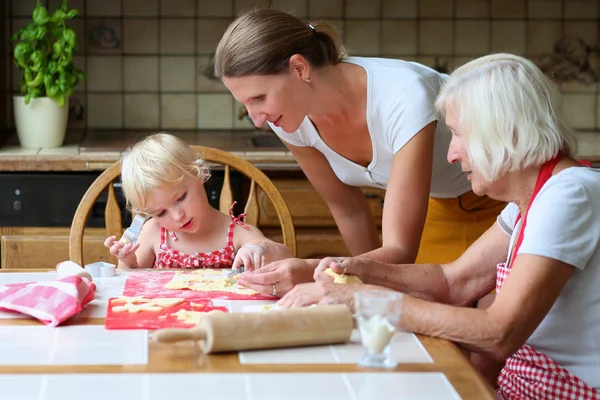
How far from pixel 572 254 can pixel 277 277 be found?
486 mm

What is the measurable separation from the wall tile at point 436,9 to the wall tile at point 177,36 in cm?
87

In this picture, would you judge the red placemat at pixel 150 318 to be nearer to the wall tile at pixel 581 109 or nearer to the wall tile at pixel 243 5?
the wall tile at pixel 243 5

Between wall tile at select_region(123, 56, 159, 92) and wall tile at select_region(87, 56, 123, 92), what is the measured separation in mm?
26

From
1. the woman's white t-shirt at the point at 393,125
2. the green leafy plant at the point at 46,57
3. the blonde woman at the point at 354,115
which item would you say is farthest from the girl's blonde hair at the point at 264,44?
the green leafy plant at the point at 46,57

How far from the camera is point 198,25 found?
3.31 metres

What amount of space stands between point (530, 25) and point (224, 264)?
1895 millimetres

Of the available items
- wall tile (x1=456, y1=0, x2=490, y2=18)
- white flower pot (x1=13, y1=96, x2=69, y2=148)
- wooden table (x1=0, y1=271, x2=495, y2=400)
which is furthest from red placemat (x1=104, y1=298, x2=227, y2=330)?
wall tile (x1=456, y1=0, x2=490, y2=18)

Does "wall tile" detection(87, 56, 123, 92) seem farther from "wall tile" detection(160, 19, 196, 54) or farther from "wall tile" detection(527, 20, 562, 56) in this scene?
"wall tile" detection(527, 20, 562, 56)

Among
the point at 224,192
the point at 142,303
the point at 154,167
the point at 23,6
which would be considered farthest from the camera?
the point at 23,6

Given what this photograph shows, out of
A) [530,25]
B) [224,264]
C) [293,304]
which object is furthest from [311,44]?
[530,25]

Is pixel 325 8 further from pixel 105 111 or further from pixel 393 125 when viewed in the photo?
pixel 393 125

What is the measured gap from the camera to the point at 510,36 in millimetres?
3352

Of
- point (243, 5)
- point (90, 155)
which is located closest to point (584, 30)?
point (243, 5)

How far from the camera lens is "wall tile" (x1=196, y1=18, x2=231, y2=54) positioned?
10.8 ft
